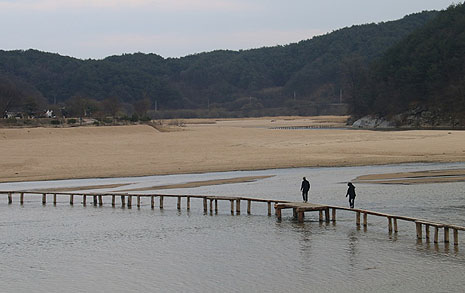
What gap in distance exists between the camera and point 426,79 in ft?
372

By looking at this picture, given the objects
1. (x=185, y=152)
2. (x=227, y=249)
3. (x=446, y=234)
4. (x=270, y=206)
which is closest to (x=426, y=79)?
(x=185, y=152)

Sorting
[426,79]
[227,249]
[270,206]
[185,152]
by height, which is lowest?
[227,249]

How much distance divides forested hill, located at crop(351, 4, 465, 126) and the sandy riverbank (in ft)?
120

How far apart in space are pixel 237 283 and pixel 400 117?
99216 millimetres

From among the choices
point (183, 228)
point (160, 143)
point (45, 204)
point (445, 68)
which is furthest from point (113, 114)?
point (183, 228)

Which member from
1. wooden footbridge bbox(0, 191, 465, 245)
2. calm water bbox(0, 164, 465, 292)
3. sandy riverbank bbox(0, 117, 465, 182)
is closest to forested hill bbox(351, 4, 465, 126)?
sandy riverbank bbox(0, 117, 465, 182)

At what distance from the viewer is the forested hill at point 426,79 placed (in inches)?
4284

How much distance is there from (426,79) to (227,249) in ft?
317

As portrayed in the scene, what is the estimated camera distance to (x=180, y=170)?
A: 48.6 m

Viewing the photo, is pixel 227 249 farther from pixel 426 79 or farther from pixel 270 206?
pixel 426 79

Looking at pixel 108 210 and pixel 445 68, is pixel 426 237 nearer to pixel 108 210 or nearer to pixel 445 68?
pixel 108 210

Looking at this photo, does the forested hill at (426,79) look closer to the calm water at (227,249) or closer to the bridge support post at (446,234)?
the calm water at (227,249)

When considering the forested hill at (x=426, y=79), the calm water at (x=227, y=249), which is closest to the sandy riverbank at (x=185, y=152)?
the calm water at (x=227, y=249)

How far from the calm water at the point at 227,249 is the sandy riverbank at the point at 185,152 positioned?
520 inches
